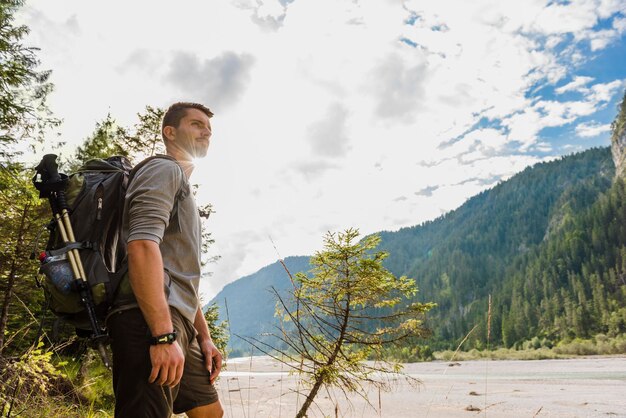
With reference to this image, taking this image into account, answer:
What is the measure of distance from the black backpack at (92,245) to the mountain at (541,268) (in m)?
34.6

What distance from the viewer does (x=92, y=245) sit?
1.56 meters

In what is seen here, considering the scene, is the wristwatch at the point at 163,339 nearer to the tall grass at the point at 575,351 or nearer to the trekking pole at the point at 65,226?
the trekking pole at the point at 65,226

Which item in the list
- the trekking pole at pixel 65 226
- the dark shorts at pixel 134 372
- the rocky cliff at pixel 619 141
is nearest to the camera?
the dark shorts at pixel 134 372

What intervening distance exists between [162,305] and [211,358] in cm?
70

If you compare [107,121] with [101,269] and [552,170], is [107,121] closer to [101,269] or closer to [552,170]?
[101,269]

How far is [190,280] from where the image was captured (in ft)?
5.53

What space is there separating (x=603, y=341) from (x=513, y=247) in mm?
96488

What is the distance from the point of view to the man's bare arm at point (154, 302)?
55.9 inches

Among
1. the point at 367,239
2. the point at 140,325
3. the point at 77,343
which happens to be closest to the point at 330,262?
the point at 367,239

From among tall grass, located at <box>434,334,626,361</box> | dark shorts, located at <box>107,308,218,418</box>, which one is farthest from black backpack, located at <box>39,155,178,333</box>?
tall grass, located at <box>434,334,626,361</box>

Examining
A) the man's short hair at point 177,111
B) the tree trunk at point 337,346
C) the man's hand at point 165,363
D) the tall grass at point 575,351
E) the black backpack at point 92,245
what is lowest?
the tall grass at point 575,351

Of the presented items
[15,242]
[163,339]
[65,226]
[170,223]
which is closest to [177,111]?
[170,223]

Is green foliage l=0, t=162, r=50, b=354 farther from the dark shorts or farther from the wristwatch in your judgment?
the wristwatch

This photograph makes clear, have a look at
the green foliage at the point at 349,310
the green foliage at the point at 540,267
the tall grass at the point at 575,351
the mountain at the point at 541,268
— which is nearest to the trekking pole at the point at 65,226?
the green foliage at the point at 349,310
